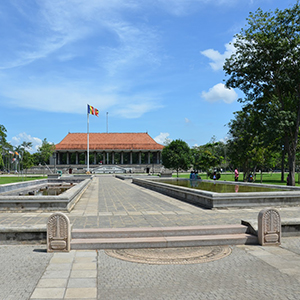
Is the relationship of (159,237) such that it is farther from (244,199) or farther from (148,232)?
(244,199)

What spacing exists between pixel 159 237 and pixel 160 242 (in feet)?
1.13

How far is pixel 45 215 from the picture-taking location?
11.7 meters

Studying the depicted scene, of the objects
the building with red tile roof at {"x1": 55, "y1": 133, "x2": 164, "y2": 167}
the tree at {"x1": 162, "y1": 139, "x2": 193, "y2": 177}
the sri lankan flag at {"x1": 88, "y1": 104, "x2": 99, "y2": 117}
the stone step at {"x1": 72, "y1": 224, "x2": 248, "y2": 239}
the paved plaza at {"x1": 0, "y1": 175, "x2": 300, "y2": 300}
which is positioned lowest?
the paved plaza at {"x1": 0, "y1": 175, "x2": 300, "y2": 300}

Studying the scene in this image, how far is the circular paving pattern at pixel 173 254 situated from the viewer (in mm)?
6703

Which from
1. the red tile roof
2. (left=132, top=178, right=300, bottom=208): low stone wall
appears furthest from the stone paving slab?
the red tile roof

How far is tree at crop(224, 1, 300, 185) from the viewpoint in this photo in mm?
27875

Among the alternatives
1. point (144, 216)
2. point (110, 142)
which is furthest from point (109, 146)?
point (144, 216)

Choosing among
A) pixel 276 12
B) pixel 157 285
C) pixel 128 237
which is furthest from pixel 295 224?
pixel 276 12

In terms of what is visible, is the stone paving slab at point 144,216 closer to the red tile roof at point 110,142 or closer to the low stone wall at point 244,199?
A: the low stone wall at point 244,199

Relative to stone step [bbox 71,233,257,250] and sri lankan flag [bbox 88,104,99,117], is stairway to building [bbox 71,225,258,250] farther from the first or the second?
sri lankan flag [bbox 88,104,99,117]

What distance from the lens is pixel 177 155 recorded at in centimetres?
5822

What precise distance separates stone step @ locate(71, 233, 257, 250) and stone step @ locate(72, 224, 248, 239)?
136 millimetres

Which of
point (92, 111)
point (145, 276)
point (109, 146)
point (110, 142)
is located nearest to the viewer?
point (145, 276)

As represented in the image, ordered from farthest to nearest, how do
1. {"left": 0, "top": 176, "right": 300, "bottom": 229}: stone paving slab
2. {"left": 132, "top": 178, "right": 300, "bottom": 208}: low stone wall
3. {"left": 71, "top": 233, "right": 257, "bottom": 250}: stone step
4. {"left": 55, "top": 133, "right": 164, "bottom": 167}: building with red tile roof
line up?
1. {"left": 55, "top": 133, "right": 164, "bottom": 167}: building with red tile roof
2. {"left": 132, "top": 178, "right": 300, "bottom": 208}: low stone wall
3. {"left": 0, "top": 176, "right": 300, "bottom": 229}: stone paving slab
4. {"left": 71, "top": 233, "right": 257, "bottom": 250}: stone step
